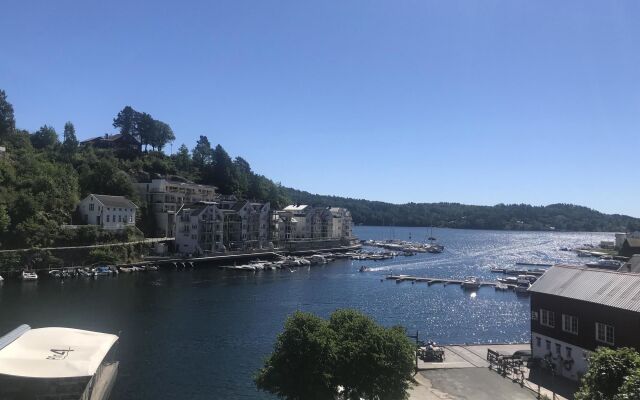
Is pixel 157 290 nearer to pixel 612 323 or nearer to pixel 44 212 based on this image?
pixel 44 212

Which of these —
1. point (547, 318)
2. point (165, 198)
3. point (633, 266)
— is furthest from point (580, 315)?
point (165, 198)

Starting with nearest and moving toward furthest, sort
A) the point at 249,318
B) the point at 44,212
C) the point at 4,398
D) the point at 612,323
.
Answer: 1. the point at 4,398
2. the point at 612,323
3. the point at 249,318
4. the point at 44,212

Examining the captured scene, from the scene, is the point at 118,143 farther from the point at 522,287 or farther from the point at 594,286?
the point at 594,286

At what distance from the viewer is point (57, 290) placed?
53.2m

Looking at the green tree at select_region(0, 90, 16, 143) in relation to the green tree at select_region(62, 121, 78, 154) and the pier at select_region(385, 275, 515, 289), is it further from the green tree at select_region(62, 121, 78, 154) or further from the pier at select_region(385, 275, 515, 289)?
the pier at select_region(385, 275, 515, 289)

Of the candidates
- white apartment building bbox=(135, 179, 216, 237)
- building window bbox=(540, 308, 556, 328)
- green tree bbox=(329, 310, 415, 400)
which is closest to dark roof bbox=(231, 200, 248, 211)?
white apartment building bbox=(135, 179, 216, 237)

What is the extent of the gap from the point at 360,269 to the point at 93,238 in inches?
1697

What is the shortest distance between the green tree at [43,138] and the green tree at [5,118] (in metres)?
7.65

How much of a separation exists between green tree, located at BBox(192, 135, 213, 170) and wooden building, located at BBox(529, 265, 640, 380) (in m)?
105

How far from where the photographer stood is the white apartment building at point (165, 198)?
9181 centimetres

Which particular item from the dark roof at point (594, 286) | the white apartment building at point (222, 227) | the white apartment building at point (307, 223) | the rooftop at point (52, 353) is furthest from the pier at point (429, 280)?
the rooftop at point (52, 353)

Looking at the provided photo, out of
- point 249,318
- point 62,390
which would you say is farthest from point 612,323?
point 249,318

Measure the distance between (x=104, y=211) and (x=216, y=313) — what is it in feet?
133

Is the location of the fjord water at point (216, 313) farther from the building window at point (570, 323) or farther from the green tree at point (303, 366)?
the building window at point (570, 323)
